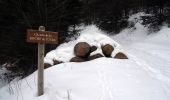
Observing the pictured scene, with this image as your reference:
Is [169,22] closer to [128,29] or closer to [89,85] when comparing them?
[128,29]

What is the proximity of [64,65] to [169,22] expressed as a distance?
11903mm

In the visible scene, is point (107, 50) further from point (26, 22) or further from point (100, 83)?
point (26, 22)

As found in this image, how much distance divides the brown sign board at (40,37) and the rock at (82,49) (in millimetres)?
2604

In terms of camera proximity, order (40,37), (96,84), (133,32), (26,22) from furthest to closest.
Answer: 1. (133,32)
2. (26,22)
3. (96,84)
4. (40,37)

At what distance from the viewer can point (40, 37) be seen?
546 centimetres

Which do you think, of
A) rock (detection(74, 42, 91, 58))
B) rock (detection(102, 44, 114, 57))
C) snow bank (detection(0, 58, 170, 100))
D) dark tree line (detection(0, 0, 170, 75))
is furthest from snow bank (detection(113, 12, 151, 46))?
snow bank (detection(0, 58, 170, 100))

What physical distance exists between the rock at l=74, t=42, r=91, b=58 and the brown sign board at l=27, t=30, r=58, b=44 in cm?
260

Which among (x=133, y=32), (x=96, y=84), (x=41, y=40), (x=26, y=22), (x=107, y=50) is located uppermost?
(x=26, y=22)

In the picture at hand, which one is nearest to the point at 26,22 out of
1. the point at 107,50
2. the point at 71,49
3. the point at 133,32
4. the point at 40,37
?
the point at 71,49

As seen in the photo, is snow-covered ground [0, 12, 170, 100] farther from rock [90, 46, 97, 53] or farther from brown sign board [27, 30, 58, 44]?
→ brown sign board [27, 30, 58, 44]

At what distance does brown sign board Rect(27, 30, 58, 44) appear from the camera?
535cm

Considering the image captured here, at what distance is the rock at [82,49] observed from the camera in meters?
8.16

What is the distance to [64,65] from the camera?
7.63 meters

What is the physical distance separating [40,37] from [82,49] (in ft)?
9.51
